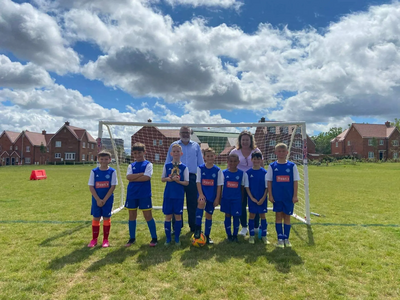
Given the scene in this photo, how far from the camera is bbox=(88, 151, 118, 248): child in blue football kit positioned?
4.36 meters

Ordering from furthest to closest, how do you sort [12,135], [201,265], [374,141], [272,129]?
[12,135] → [374,141] → [272,129] → [201,265]

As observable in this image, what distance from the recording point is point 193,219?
499 cm

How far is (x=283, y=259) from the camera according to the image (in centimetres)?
379

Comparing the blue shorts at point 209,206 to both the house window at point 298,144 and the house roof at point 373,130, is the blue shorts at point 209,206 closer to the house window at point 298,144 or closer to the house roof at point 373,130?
the house window at point 298,144

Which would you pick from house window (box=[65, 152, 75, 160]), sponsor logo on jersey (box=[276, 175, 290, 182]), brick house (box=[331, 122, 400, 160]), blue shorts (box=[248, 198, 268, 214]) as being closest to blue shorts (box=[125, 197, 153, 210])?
blue shorts (box=[248, 198, 268, 214])

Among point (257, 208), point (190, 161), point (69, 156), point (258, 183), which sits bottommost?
point (257, 208)

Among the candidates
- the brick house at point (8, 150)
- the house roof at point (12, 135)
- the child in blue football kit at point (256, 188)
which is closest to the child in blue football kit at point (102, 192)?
the child in blue football kit at point (256, 188)

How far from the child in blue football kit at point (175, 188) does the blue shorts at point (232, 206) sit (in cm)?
76

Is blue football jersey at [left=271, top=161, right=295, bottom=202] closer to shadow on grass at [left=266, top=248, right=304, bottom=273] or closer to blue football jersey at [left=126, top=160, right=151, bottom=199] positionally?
shadow on grass at [left=266, top=248, right=304, bottom=273]

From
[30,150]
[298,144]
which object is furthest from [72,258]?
[30,150]

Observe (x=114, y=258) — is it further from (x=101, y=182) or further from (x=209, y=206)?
(x=209, y=206)

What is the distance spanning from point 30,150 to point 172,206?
5943cm

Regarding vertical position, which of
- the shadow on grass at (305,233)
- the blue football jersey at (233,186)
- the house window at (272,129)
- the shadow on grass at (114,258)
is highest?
the house window at (272,129)

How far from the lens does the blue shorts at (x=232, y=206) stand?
4.39 metres
